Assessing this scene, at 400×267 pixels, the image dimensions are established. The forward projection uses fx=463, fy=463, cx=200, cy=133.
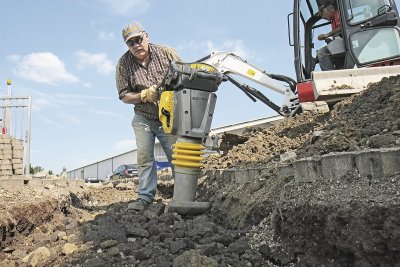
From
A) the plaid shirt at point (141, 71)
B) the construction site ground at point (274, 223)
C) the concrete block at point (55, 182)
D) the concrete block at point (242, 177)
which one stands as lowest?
the construction site ground at point (274, 223)

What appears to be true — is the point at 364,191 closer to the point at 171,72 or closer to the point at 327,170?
the point at 327,170

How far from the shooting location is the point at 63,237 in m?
3.51

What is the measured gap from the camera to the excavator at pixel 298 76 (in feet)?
13.1

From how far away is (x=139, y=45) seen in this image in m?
4.64

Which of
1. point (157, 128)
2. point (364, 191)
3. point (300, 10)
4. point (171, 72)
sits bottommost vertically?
point (364, 191)

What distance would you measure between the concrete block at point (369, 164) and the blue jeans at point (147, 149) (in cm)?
275

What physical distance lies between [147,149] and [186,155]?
1.03 metres

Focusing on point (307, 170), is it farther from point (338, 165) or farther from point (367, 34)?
→ point (367, 34)

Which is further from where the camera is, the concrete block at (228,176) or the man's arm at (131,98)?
the concrete block at (228,176)

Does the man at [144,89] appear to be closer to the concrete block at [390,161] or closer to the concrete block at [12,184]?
the concrete block at [12,184]

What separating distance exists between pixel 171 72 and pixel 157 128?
1055 mm

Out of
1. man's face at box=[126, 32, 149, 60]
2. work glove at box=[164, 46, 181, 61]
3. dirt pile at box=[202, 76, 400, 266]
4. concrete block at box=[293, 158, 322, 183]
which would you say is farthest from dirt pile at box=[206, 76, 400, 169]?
man's face at box=[126, 32, 149, 60]

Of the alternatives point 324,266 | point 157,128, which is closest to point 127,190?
point 157,128

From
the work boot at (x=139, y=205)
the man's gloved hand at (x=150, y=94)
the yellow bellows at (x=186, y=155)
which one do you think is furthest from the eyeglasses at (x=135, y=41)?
the work boot at (x=139, y=205)
